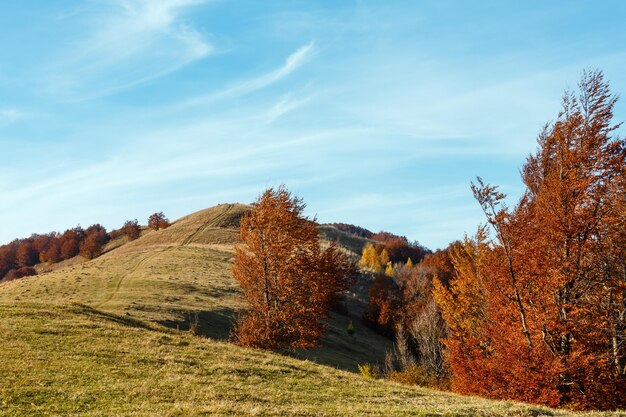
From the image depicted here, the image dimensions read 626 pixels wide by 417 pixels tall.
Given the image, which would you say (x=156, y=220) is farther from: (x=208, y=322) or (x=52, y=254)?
(x=208, y=322)

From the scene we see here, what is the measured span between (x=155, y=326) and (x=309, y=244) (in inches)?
516

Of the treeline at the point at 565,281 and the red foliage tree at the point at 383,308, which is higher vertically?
the treeline at the point at 565,281

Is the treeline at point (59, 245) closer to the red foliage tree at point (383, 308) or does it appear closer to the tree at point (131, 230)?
the tree at point (131, 230)

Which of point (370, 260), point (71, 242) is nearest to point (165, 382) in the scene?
point (370, 260)

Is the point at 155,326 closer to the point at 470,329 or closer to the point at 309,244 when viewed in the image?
the point at 309,244

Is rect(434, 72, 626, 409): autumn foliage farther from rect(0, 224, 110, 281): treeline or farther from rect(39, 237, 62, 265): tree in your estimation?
rect(39, 237, 62, 265): tree

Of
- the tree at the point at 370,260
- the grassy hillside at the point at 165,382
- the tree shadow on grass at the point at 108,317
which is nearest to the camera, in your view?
the grassy hillside at the point at 165,382

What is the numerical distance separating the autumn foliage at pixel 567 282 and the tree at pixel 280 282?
14.6 metres

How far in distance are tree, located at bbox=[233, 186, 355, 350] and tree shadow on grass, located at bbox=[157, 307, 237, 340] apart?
802cm

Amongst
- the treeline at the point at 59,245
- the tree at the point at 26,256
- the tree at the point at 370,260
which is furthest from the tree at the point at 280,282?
the tree at the point at 26,256

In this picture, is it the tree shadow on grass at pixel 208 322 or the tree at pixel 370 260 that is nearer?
the tree shadow on grass at pixel 208 322

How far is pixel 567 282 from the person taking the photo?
72.7 feet

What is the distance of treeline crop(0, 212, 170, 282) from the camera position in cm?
15100

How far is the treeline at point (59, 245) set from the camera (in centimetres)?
15100
